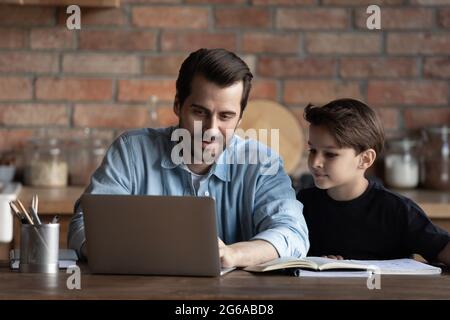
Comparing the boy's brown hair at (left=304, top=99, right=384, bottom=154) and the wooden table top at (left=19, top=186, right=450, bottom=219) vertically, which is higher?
the boy's brown hair at (left=304, top=99, right=384, bottom=154)

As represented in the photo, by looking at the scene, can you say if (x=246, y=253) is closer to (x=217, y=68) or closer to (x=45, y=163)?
(x=217, y=68)

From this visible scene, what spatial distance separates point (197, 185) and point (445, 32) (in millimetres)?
1768

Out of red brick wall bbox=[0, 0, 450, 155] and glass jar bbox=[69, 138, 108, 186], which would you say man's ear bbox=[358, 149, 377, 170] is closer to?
red brick wall bbox=[0, 0, 450, 155]

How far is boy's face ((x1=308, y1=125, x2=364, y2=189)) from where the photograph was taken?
2471 millimetres

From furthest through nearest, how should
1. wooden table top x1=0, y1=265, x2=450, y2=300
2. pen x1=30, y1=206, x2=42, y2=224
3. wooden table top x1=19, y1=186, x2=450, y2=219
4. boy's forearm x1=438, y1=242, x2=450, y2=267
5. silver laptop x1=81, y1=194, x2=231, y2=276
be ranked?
1. wooden table top x1=19, y1=186, x2=450, y2=219
2. boy's forearm x1=438, y1=242, x2=450, y2=267
3. pen x1=30, y1=206, x2=42, y2=224
4. silver laptop x1=81, y1=194, x2=231, y2=276
5. wooden table top x1=0, y1=265, x2=450, y2=300

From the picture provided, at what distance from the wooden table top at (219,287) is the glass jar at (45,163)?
1.65 meters

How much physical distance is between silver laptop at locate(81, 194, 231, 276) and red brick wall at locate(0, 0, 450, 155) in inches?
72.7

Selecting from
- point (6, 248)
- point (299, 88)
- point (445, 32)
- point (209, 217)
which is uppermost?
point (445, 32)

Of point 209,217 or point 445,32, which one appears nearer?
point 209,217

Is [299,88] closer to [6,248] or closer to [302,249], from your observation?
[6,248]

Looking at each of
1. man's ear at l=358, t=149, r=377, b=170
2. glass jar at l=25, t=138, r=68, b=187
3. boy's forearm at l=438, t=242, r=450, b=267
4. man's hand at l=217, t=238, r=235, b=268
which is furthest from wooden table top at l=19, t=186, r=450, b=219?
man's hand at l=217, t=238, r=235, b=268

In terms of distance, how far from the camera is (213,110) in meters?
2.27

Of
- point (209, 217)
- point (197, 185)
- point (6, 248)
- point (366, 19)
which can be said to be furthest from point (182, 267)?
point (366, 19)
